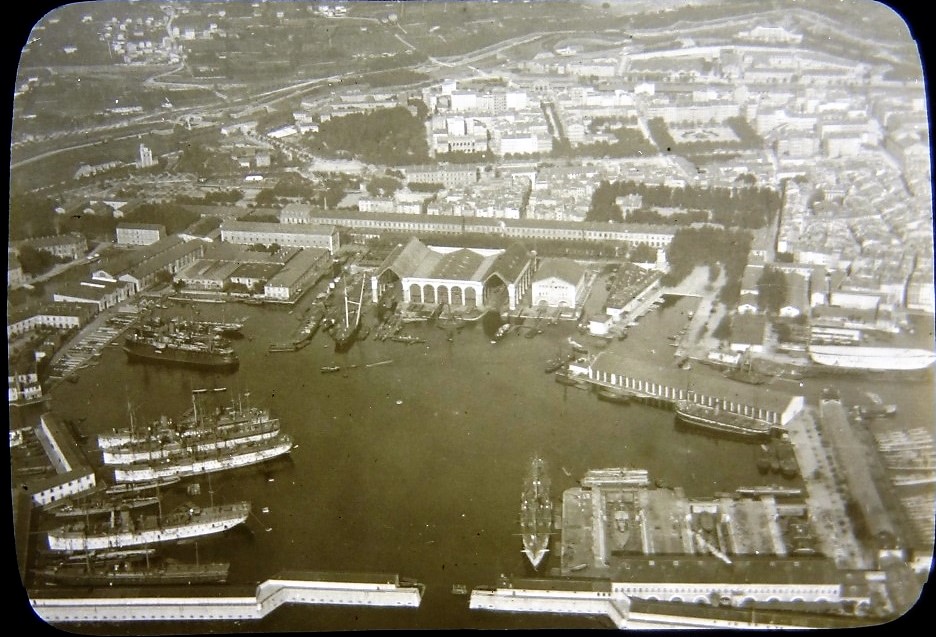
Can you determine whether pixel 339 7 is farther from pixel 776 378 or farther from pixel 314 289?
pixel 776 378

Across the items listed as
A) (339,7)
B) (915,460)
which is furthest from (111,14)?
(915,460)

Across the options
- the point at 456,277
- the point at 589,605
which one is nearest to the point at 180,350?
the point at 456,277

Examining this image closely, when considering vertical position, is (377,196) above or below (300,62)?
below

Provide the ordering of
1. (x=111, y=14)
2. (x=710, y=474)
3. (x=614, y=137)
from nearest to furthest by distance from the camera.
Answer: (x=710, y=474) → (x=111, y=14) → (x=614, y=137)

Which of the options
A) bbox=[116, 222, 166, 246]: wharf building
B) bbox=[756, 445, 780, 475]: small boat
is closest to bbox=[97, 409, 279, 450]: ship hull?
bbox=[116, 222, 166, 246]: wharf building

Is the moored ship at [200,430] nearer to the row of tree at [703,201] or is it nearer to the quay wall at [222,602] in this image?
the quay wall at [222,602]

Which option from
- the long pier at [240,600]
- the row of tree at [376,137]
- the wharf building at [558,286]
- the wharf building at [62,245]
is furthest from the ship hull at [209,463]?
the row of tree at [376,137]
